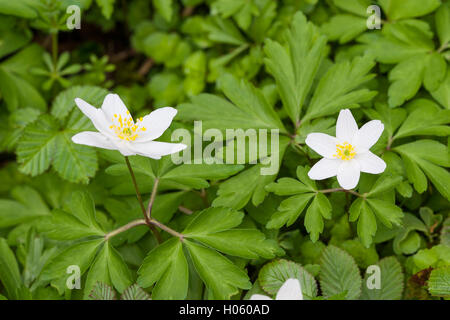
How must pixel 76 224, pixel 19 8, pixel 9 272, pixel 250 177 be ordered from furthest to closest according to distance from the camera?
pixel 19 8, pixel 9 272, pixel 250 177, pixel 76 224

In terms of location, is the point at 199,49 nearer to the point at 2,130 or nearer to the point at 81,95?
the point at 81,95

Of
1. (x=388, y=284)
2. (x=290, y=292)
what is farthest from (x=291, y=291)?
(x=388, y=284)

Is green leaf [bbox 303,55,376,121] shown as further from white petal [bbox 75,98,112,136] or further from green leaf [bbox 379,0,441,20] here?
white petal [bbox 75,98,112,136]

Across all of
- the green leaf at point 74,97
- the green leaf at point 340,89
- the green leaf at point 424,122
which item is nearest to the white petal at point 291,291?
the green leaf at point 340,89

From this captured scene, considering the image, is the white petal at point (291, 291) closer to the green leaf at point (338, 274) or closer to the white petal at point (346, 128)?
the green leaf at point (338, 274)

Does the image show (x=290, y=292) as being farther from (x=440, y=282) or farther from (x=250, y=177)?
(x=440, y=282)
